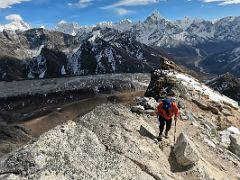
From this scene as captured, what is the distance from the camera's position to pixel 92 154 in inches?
784

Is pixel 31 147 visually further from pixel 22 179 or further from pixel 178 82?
pixel 178 82

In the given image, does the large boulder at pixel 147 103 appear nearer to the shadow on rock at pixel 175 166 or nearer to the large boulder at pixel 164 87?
the large boulder at pixel 164 87

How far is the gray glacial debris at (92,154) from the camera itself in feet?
58.7

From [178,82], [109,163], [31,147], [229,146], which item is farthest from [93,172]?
[178,82]

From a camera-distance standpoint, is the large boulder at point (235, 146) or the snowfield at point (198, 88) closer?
the large boulder at point (235, 146)

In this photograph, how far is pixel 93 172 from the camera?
1864 centimetres

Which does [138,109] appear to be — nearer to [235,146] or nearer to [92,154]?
[235,146]

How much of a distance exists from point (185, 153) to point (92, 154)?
5042 millimetres

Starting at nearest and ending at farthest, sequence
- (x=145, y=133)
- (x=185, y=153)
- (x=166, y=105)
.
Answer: (x=185, y=153) < (x=145, y=133) < (x=166, y=105)

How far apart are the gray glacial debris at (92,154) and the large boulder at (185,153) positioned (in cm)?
74

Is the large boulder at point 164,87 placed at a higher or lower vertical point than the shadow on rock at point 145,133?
lower

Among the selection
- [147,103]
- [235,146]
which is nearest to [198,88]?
[147,103]

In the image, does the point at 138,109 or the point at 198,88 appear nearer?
the point at 138,109

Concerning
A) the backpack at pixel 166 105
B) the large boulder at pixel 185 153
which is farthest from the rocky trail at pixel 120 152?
the backpack at pixel 166 105
